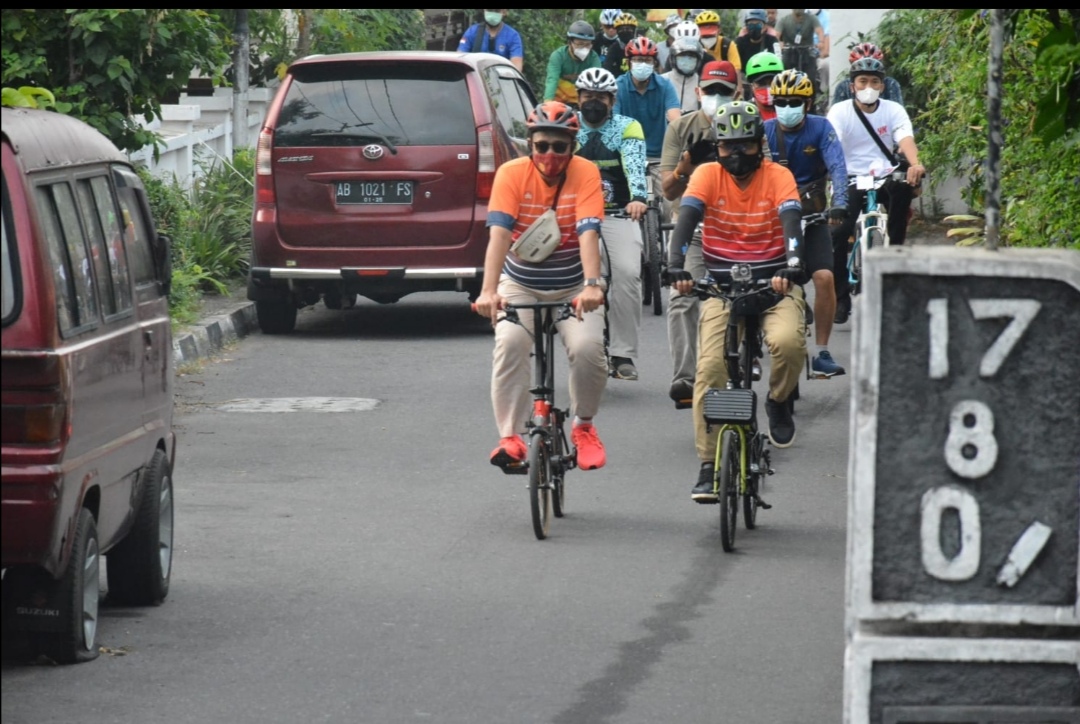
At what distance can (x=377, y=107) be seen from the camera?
1472 centimetres

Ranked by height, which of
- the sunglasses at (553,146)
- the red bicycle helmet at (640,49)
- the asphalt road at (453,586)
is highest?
the red bicycle helmet at (640,49)

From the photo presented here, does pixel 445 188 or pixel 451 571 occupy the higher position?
pixel 445 188

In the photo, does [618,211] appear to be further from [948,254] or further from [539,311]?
[948,254]

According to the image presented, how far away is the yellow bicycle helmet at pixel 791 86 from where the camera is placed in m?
11.3

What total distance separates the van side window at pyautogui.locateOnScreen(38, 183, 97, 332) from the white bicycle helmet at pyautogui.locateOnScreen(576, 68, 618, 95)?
18.1 feet

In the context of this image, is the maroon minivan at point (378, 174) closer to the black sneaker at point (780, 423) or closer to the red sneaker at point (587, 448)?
the black sneaker at point (780, 423)

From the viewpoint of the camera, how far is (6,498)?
589 centimetres

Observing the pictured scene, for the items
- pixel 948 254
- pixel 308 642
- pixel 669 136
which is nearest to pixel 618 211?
pixel 669 136

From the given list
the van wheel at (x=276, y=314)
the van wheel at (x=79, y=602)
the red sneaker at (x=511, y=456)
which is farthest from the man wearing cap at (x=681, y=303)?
the van wheel at (x=79, y=602)

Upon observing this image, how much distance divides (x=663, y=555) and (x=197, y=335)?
6.63 metres

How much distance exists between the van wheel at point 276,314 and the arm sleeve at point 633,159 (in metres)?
4.12

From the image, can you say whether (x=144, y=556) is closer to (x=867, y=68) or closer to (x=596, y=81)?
(x=596, y=81)

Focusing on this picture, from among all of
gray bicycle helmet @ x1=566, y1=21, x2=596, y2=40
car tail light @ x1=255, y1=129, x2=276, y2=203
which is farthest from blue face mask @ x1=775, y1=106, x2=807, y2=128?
gray bicycle helmet @ x1=566, y1=21, x2=596, y2=40

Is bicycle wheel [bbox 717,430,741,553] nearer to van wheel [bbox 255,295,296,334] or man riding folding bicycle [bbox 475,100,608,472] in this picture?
man riding folding bicycle [bbox 475,100,608,472]
